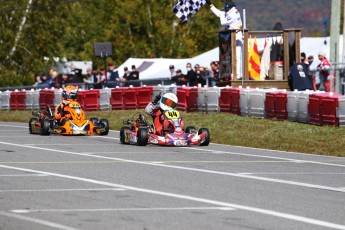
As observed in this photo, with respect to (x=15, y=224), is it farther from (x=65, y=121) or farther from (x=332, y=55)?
(x=332, y=55)

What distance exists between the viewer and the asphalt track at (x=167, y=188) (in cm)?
1093

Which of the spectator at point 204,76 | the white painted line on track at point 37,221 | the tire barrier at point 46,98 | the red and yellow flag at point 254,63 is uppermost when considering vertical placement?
the red and yellow flag at point 254,63

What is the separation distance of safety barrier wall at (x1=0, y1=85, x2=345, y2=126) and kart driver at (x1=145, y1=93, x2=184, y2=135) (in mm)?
4039

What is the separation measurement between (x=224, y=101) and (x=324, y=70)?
2820 mm

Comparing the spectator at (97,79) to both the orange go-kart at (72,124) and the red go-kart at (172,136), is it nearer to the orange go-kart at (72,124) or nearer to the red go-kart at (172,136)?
the orange go-kart at (72,124)

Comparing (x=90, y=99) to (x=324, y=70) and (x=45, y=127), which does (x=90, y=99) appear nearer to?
(x=324, y=70)

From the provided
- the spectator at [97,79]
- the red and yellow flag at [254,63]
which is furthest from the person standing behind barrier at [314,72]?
the spectator at [97,79]

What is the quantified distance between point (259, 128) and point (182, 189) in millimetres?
12488

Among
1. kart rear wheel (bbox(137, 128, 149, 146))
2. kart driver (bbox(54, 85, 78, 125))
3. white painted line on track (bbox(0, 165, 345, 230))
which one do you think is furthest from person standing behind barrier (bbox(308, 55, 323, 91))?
white painted line on track (bbox(0, 165, 345, 230))

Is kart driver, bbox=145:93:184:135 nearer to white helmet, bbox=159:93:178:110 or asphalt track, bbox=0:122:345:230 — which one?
white helmet, bbox=159:93:178:110

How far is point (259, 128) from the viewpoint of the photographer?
2608cm

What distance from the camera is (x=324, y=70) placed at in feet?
96.1

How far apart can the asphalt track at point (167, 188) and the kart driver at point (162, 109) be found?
684 millimetres

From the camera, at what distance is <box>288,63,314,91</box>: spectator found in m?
29.5
